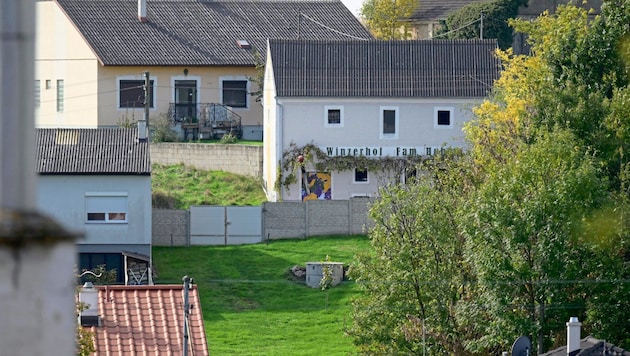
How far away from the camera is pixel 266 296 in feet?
124

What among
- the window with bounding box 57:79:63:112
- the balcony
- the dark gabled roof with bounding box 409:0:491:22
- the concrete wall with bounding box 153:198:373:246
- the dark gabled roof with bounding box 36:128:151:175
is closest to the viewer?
the dark gabled roof with bounding box 36:128:151:175

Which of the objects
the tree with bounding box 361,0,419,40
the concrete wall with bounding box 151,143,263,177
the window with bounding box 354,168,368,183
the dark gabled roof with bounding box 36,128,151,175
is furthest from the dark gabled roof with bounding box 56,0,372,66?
the dark gabled roof with bounding box 36,128,151,175

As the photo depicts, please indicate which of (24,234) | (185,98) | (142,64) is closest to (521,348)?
(24,234)

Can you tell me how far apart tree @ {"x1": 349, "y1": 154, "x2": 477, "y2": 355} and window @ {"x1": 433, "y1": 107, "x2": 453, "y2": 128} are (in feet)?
49.8

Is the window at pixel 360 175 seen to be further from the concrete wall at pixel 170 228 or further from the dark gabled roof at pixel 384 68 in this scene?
the concrete wall at pixel 170 228

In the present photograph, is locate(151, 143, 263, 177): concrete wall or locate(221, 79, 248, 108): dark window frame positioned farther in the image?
locate(221, 79, 248, 108): dark window frame

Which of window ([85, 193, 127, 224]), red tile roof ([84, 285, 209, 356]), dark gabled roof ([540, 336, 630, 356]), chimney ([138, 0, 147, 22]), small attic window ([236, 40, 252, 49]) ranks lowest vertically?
dark gabled roof ([540, 336, 630, 356])

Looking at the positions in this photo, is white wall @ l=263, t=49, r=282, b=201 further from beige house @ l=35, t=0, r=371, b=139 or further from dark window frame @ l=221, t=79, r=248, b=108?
dark window frame @ l=221, t=79, r=248, b=108

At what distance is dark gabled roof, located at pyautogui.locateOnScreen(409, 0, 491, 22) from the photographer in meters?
70.4

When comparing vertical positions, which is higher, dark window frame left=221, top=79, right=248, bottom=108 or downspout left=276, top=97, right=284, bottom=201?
dark window frame left=221, top=79, right=248, bottom=108

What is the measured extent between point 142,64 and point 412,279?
85.8 ft

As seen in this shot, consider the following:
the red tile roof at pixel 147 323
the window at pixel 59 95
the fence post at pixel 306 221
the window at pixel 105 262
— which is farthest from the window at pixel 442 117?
the red tile roof at pixel 147 323

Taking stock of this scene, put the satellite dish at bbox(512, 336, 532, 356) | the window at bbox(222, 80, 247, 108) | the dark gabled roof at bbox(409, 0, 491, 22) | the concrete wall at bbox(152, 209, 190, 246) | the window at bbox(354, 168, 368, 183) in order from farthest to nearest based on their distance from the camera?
the dark gabled roof at bbox(409, 0, 491, 22) < the window at bbox(222, 80, 247, 108) < the window at bbox(354, 168, 368, 183) < the concrete wall at bbox(152, 209, 190, 246) < the satellite dish at bbox(512, 336, 532, 356)

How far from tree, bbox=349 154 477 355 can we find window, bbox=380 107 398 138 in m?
15.0
